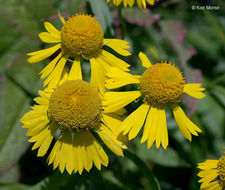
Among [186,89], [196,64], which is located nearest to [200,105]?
[196,64]

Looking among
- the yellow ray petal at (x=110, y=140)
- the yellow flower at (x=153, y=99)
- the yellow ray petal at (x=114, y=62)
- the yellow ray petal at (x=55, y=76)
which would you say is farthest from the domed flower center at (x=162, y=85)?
the yellow ray petal at (x=55, y=76)

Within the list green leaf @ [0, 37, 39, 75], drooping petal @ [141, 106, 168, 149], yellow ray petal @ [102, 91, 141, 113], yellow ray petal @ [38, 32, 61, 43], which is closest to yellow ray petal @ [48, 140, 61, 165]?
yellow ray petal @ [102, 91, 141, 113]

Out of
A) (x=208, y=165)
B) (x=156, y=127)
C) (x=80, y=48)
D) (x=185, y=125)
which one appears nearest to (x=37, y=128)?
(x=80, y=48)

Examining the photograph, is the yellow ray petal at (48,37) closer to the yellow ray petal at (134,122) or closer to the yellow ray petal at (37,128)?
the yellow ray petal at (37,128)

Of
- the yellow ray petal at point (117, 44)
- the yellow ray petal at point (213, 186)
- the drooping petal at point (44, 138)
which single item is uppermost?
the yellow ray petal at point (117, 44)

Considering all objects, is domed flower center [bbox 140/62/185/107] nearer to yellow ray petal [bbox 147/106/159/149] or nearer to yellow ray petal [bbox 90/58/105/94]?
yellow ray petal [bbox 147/106/159/149]

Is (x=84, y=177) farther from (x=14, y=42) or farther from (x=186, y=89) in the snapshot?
(x=14, y=42)
